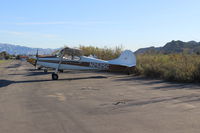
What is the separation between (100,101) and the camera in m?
8.34

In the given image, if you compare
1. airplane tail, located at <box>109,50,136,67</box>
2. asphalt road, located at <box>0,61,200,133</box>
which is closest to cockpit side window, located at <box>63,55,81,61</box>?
airplane tail, located at <box>109,50,136,67</box>

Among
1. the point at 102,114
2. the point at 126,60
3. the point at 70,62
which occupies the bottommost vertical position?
the point at 102,114

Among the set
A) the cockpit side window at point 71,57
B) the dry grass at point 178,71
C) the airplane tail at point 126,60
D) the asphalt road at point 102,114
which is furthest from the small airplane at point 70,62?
the asphalt road at point 102,114

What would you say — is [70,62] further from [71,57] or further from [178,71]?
[178,71]

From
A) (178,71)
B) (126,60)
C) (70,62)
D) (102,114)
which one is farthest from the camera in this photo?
(126,60)

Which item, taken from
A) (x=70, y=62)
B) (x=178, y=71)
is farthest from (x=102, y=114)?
(x=70, y=62)

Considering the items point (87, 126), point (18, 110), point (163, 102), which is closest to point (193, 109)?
point (163, 102)

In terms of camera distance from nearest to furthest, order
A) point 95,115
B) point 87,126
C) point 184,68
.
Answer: point 87,126, point 95,115, point 184,68

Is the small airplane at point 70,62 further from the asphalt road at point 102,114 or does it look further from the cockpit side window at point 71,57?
the asphalt road at point 102,114

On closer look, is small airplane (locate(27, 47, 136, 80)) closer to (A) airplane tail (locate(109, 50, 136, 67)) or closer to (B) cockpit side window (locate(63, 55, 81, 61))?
(B) cockpit side window (locate(63, 55, 81, 61))

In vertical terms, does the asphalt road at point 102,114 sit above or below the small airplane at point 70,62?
below

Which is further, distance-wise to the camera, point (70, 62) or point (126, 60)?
point (126, 60)

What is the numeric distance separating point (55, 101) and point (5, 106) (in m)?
1.63

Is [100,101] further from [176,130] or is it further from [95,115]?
[176,130]
